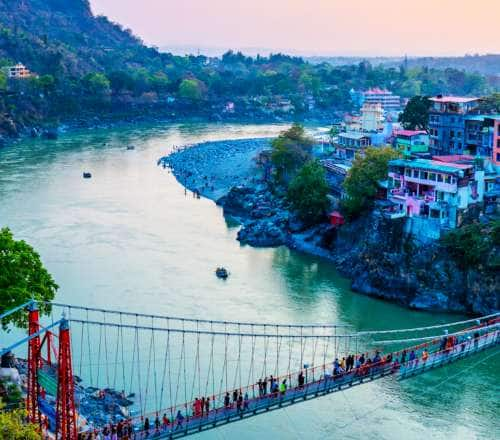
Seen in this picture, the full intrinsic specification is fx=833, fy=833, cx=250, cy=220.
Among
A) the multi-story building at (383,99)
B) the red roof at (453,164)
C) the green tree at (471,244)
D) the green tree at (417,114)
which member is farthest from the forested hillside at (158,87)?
the green tree at (471,244)

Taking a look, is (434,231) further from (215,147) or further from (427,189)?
(215,147)

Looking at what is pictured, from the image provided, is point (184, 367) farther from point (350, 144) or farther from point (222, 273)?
point (350, 144)

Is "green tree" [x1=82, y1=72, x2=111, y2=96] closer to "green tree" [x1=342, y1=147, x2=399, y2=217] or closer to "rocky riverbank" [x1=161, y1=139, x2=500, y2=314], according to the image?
"rocky riverbank" [x1=161, y1=139, x2=500, y2=314]

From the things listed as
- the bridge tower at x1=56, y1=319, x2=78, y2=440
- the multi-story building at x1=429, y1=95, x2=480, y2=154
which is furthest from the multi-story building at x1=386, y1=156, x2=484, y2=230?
the bridge tower at x1=56, y1=319, x2=78, y2=440

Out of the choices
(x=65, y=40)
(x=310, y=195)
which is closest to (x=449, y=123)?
(x=310, y=195)

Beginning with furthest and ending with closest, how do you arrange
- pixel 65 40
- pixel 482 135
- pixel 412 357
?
pixel 65 40 → pixel 482 135 → pixel 412 357

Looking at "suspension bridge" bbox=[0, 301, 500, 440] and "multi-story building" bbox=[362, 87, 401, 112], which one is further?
"multi-story building" bbox=[362, 87, 401, 112]
